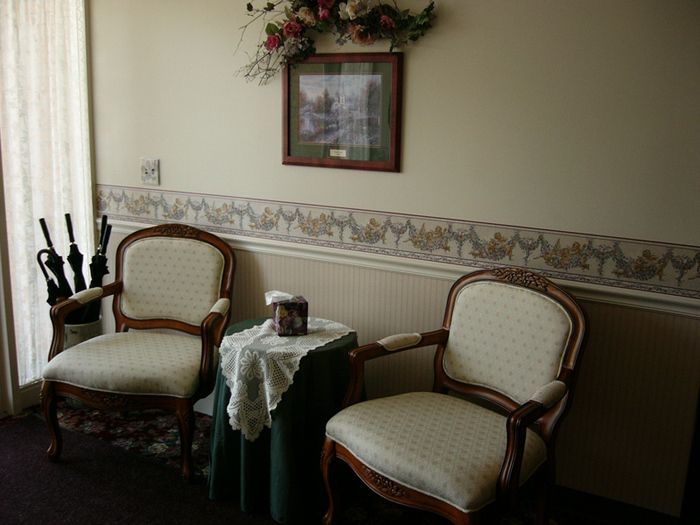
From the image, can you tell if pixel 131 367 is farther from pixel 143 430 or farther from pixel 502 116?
pixel 502 116

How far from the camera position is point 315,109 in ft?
8.99

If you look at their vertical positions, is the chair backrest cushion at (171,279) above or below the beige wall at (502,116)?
below

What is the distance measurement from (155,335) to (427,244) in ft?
4.18

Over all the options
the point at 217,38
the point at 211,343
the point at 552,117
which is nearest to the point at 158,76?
the point at 217,38

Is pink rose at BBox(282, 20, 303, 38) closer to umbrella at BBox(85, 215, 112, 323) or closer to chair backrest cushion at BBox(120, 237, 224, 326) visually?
chair backrest cushion at BBox(120, 237, 224, 326)

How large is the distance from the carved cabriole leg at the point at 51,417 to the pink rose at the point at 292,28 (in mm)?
1724

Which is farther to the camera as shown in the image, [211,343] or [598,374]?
[211,343]

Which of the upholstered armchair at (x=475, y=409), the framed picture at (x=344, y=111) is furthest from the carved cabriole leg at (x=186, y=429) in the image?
the framed picture at (x=344, y=111)

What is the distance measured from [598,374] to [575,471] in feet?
1.31

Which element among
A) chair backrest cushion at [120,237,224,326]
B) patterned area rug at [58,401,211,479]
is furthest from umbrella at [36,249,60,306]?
patterned area rug at [58,401,211,479]

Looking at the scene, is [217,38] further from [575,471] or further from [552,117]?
[575,471]

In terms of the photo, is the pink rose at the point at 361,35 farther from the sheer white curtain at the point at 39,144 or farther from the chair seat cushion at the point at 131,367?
the sheer white curtain at the point at 39,144

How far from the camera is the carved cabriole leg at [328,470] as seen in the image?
86.1 inches

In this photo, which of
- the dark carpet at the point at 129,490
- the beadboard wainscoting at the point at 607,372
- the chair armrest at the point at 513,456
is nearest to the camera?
the chair armrest at the point at 513,456
